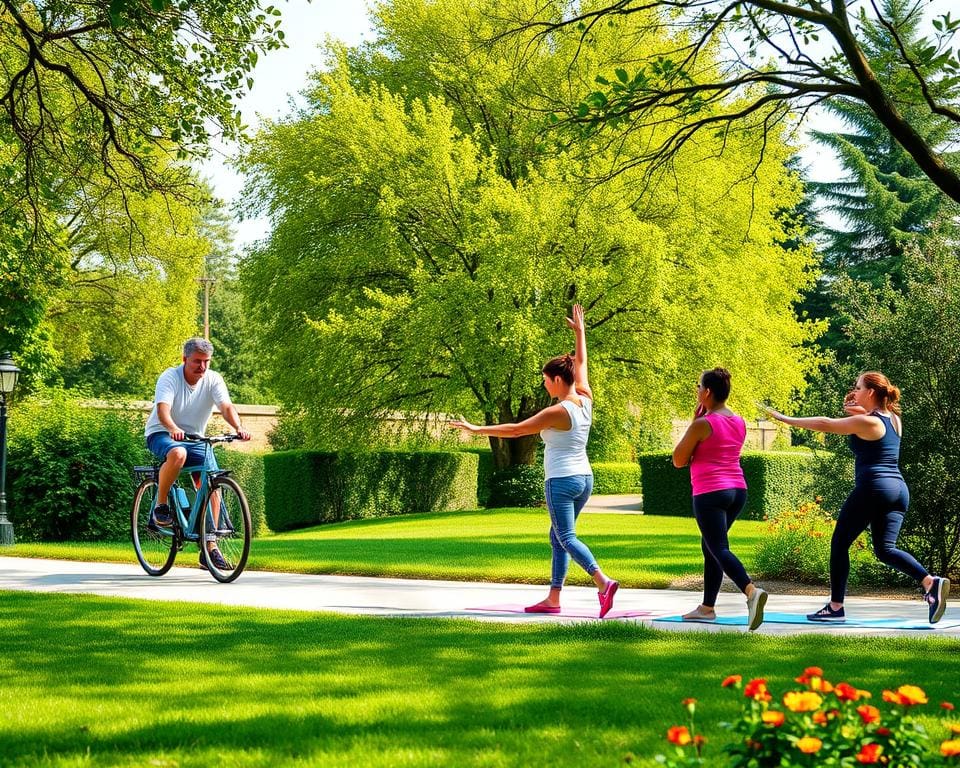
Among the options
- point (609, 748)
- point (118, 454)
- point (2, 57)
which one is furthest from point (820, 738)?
point (118, 454)

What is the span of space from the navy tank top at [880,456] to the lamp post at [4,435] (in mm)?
12744

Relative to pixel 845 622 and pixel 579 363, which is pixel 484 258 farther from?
pixel 845 622

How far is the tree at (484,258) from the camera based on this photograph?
26359 mm

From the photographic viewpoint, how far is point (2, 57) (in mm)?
14312

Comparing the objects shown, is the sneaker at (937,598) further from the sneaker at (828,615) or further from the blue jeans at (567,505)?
the blue jeans at (567,505)

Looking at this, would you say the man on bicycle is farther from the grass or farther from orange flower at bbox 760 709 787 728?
orange flower at bbox 760 709 787 728

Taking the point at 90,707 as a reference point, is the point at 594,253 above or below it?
above

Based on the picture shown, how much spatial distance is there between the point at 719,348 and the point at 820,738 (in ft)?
80.3

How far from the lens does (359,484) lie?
3128cm

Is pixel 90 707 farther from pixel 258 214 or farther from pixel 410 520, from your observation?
pixel 258 214

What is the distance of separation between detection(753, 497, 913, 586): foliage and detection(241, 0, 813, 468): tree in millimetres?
12551

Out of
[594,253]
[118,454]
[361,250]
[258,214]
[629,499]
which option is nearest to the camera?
[118,454]

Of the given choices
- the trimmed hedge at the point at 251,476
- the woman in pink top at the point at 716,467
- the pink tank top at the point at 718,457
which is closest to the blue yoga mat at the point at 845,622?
the woman in pink top at the point at 716,467

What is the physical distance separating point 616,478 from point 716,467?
3417cm
